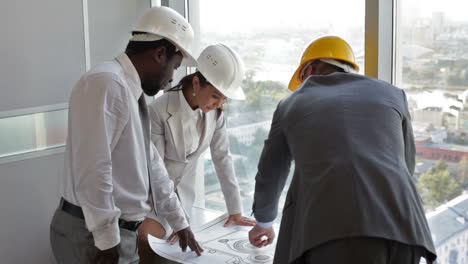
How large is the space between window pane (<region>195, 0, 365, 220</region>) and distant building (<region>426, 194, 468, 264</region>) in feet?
2.26

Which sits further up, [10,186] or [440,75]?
[440,75]

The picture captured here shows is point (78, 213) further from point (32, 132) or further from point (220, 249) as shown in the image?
point (32, 132)

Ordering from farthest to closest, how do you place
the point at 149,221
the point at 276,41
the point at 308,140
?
the point at 276,41 < the point at 149,221 < the point at 308,140

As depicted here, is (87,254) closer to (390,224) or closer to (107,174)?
(107,174)

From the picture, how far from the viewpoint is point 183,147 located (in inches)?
101

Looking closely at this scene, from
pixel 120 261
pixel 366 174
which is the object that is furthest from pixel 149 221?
pixel 366 174

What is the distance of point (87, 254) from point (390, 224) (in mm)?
978

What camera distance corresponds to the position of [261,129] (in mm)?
3043

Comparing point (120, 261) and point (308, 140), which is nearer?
point (308, 140)

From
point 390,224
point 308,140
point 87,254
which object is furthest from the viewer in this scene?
point 87,254

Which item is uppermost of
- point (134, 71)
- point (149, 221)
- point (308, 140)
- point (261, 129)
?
point (134, 71)

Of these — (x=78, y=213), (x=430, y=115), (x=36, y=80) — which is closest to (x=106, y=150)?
(x=78, y=213)

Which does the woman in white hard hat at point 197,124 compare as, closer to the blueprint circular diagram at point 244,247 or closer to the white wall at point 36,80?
the blueprint circular diagram at point 244,247

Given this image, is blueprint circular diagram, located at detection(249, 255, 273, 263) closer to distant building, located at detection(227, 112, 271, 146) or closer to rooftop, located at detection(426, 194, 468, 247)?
rooftop, located at detection(426, 194, 468, 247)
